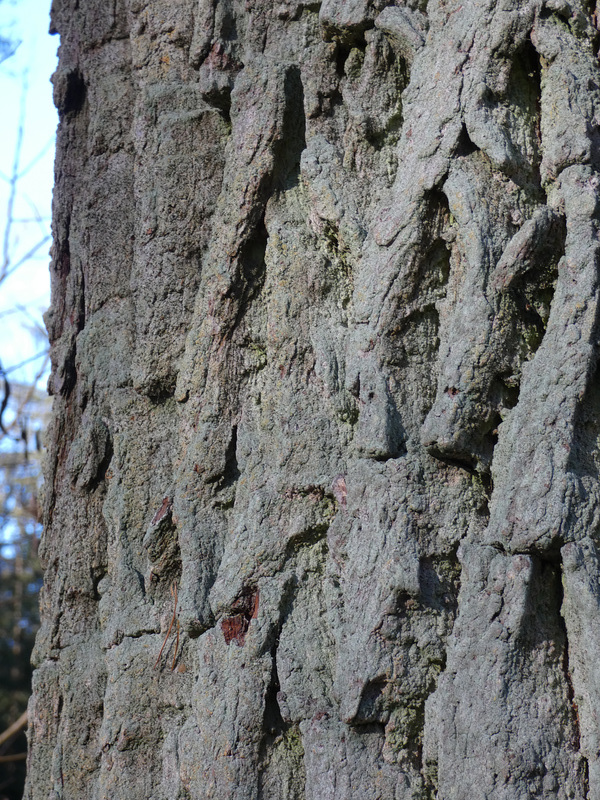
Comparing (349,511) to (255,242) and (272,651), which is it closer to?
(272,651)

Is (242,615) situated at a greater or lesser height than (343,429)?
lesser

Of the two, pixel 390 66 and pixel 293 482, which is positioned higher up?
pixel 390 66

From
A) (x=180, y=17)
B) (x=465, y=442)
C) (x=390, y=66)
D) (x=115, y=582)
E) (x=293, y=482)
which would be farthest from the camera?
(x=180, y=17)

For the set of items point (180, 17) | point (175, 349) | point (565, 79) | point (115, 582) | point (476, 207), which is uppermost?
point (180, 17)

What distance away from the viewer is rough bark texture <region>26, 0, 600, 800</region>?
147 cm

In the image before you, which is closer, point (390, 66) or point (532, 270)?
point (532, 270)

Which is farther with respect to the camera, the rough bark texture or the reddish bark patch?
the reddish bark patch

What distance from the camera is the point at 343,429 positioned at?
170cm

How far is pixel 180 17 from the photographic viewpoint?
215 centimetres

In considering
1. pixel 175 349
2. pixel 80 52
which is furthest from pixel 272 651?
pixel 80 52

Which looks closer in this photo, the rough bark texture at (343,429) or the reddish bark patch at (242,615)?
the rough bark texture at (343,429)

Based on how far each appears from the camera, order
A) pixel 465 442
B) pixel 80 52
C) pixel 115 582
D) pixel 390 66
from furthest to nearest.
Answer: pixel 80 52, pixel 115 582, pixel 390 66, pixel 465 442

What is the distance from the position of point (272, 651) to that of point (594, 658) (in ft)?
2.01

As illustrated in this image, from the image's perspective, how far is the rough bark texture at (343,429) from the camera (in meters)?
1.47
